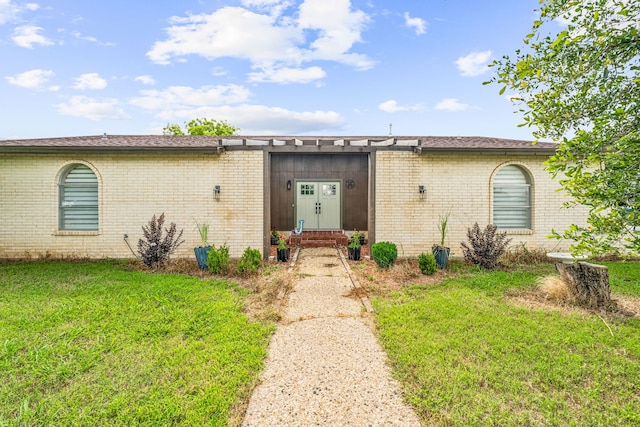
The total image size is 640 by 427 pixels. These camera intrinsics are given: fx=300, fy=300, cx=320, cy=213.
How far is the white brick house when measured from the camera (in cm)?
792

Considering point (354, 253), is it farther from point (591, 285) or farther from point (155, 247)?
point (155, 247)

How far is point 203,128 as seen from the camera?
27.8 metres

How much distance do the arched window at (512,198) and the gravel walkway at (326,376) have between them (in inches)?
232

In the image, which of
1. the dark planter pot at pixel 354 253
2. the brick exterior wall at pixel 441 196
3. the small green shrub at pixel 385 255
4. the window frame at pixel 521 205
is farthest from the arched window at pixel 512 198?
the dark planter pot at pixel 354 253

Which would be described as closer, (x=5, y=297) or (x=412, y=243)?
(x=5, y=297)

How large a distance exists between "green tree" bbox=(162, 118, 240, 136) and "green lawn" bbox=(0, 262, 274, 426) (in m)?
24.4

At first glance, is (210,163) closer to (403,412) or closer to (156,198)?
(156,198)

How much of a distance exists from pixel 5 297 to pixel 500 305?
26.6ft

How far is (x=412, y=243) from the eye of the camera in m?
8.24

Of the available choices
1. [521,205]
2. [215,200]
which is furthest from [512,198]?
[215,200]

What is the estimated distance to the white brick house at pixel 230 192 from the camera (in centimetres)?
792

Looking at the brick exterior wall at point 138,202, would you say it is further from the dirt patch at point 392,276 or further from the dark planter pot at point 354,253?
the dirt patch at point 392,276

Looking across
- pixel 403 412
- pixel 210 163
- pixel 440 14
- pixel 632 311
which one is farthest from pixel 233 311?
pixel 440 14

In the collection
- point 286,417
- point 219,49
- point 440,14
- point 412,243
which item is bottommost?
point 286,417
